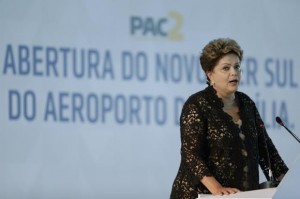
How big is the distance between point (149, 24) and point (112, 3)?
0.87ft

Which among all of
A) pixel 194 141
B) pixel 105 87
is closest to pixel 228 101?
pixel 194 141

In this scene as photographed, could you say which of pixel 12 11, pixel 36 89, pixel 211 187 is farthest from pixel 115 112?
pixel 211 187

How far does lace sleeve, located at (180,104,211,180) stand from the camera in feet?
10.8

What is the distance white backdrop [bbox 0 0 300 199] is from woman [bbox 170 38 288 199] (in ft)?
4.48

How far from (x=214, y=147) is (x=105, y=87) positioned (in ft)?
5.69

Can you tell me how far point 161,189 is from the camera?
5199 millimetres

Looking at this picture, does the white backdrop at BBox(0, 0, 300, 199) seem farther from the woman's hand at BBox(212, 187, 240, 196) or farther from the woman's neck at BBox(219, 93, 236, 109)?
the woman's hand at BBox(212, 187, 240, 196)

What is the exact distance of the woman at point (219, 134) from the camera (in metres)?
3.37

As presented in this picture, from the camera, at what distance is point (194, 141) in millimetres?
3344

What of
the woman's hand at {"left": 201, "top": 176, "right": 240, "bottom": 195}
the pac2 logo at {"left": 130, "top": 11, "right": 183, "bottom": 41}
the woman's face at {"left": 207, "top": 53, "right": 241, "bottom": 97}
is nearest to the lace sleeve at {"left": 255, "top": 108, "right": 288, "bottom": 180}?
the woman's face at {"left": 207, "top": 53, "right": 241, "bottom": 97}

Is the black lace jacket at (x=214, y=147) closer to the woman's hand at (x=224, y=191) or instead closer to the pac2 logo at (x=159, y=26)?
the woman's hand at (x=224, y=191)

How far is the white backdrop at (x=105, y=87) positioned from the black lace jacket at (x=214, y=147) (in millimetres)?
1374

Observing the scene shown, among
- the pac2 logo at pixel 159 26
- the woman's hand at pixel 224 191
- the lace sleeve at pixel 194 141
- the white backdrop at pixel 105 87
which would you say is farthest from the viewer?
the pac2 logo at pixel 159 26

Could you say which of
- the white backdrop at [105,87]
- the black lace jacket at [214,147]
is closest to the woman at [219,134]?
the black lace jacket at [214,147]
